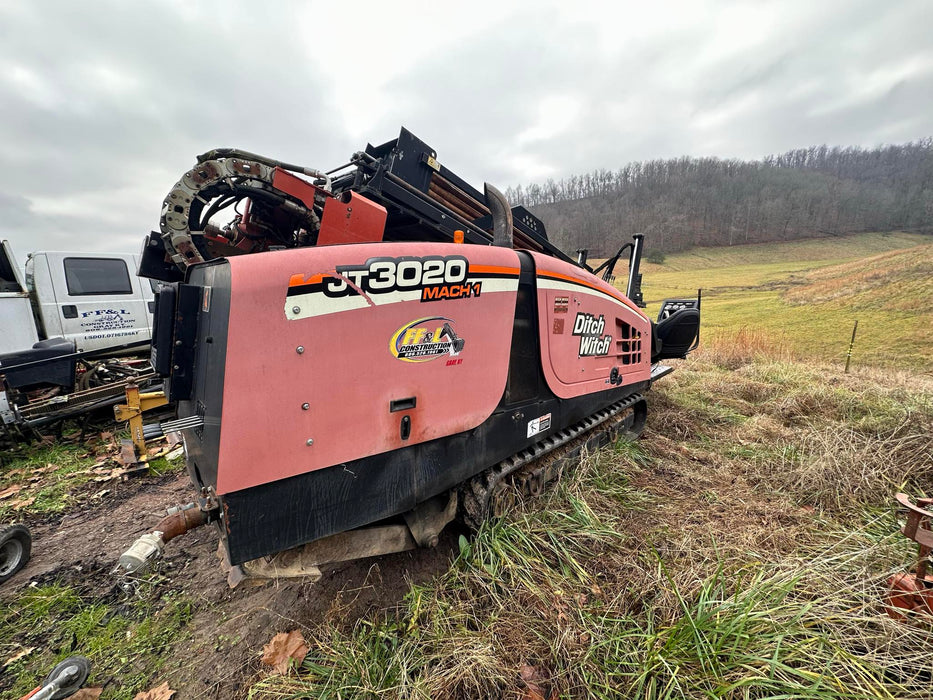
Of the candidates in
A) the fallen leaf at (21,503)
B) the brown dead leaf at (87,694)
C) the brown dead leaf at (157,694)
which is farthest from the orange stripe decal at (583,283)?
the fallen leaf at (21,503)

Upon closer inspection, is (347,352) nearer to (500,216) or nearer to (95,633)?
(500,216)

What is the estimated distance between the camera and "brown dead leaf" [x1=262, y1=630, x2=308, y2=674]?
5.96 ft

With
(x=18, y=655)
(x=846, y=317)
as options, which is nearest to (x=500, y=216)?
(x=18, y=655)

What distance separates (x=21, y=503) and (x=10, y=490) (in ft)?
1.48

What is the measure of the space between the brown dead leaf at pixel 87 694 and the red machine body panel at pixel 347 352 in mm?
1287

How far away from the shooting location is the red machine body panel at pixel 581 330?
2502 millimetres

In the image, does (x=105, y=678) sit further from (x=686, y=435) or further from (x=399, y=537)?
(x=686, y=435)

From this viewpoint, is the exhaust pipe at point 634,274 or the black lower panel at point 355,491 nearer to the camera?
the black lower panel at point 355,491

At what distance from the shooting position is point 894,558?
2053 mm

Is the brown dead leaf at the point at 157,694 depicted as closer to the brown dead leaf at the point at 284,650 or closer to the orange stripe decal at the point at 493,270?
the brown dead leaf at the point at 284,650

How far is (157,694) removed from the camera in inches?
67.6

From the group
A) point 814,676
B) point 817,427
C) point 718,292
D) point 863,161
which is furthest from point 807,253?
point 814,676

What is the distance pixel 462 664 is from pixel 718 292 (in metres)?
32.0

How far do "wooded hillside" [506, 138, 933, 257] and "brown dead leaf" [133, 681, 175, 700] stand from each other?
50331mm
